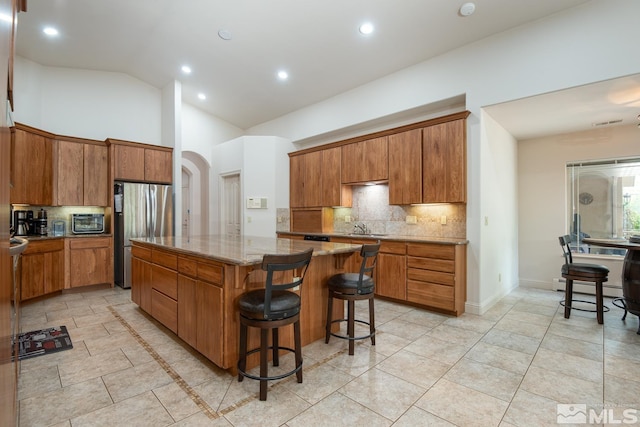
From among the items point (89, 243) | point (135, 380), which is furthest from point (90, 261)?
point (135, 380)

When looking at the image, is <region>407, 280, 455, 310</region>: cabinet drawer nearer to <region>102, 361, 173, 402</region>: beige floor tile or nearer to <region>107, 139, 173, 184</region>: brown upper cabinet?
<region>102, 361, 173, 402</region>: beige floor tile

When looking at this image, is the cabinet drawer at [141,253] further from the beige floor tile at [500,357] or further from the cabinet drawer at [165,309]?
the beige floor tile at [500,357]

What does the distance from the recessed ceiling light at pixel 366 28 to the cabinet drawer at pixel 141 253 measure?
147 inches

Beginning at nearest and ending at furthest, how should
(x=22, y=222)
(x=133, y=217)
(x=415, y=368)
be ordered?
(x=415, y=368), (x=22, y=222), (x=133, y=217)

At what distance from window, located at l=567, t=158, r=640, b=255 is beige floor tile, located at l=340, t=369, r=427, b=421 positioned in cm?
464

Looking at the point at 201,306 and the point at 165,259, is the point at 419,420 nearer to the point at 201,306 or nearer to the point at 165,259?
the point at 201,306

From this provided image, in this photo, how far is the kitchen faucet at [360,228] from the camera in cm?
539

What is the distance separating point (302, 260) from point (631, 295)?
3.66 metres

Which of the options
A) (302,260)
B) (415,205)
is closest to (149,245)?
(302,260)

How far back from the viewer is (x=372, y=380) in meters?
2.30

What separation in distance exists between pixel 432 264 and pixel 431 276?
0.51 feet

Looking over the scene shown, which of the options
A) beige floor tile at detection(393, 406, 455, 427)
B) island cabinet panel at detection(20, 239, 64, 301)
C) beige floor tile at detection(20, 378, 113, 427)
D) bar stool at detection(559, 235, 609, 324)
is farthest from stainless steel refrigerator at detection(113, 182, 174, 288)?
bar stool at detection(559, 235, 609, 324)

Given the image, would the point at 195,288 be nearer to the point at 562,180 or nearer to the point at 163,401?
the point at 163,401

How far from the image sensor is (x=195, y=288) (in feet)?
8.48
